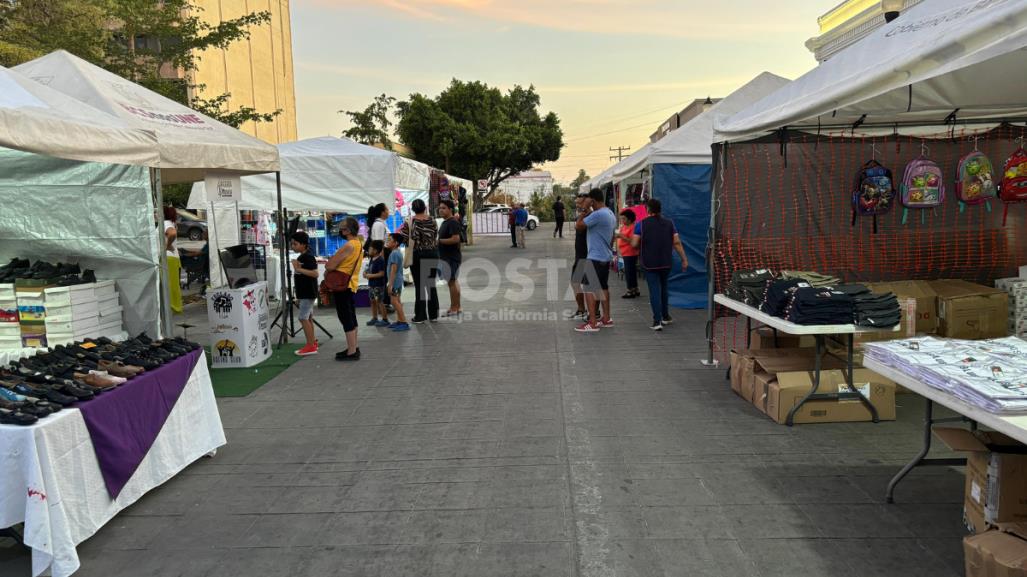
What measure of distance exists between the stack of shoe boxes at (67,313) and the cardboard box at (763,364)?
18.3ft

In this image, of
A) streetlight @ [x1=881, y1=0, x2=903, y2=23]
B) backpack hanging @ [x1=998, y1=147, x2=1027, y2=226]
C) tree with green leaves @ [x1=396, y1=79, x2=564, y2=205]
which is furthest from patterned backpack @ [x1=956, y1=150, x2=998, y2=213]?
tree with green leaves @ [x1=396, y1=79, x2=564, y2=205]

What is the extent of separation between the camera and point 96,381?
144 inches

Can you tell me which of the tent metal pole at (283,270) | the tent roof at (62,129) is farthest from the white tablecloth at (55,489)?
the tent metal pole at (283,270)

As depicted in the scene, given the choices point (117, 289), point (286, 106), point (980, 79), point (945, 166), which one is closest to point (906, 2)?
point (945, 166)

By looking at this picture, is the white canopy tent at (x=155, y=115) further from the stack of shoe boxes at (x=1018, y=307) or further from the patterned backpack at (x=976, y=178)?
the stack of shoe boxes at (x=1018, y=307)

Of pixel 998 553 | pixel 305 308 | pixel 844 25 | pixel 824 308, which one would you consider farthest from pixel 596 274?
pixel 844 25

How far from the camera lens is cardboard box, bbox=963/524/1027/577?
242cm

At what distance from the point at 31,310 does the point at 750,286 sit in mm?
6094

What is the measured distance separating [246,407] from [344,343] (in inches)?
104

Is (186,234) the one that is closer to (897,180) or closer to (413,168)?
(413,168)

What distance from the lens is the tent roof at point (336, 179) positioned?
464 inches

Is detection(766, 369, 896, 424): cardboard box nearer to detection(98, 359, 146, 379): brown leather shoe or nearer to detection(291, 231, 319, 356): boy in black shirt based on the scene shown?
detection(98, 359, 146, 379): brown leather shoe

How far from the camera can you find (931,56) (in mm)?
3111

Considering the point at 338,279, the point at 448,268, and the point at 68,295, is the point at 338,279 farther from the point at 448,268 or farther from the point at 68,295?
the point at 448,268
